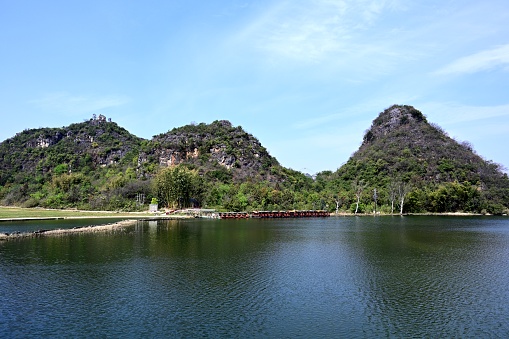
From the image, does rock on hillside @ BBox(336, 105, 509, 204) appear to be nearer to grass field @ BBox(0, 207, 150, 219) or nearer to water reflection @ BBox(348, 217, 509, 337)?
water reflection @ BBox(348, 217, 509, 337)

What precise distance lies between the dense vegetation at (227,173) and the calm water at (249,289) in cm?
4583

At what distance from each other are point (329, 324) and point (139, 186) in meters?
72.2

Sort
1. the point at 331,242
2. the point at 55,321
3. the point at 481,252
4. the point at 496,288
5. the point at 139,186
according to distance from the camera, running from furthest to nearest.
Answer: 1. the point at 139,186
2. the point at 331,242
3. the point at 481,252
4. the point at 496,288
5. the point at 55,321

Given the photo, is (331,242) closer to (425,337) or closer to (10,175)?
(425,337)

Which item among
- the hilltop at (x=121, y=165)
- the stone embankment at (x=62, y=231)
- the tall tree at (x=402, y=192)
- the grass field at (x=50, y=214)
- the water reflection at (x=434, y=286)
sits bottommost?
the water reflection at (x=434, y=286)

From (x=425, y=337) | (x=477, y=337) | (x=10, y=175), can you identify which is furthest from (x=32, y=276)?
(x=10, y=175)

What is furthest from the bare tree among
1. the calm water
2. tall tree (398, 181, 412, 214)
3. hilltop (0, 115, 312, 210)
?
the calm water

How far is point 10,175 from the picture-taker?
351 ft

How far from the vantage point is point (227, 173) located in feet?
327

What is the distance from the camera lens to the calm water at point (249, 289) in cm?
1609

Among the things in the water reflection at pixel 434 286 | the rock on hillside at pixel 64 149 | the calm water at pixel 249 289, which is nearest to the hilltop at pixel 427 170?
the water reflection at pixel 434 286

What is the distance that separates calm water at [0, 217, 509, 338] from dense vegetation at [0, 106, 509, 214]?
150 ft

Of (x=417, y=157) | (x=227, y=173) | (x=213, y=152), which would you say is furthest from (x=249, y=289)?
(x=417, y=157)

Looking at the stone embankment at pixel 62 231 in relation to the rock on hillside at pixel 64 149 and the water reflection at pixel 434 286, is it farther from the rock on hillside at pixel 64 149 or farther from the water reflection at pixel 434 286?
the rock on hillside at pixel 64 149
